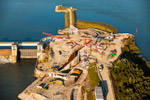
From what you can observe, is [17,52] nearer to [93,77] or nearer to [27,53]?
[27,53]

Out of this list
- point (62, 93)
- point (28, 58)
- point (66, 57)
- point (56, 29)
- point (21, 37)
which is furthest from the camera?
point (56, 29)

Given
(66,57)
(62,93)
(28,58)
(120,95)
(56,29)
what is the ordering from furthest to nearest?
(56,29) → (28,58) → (66,57) → (62,93) → (120,95)

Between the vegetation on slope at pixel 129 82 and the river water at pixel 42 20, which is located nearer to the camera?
the vegetation on slope at pixel 129 82

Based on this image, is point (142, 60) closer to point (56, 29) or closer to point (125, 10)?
point (56, 29)

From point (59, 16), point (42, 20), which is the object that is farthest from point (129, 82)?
point (59, 16)

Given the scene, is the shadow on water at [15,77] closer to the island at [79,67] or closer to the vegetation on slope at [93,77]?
the island at [79,67]

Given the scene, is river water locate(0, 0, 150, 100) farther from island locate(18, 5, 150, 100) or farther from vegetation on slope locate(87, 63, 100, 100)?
vegetation on slope locate(87, 63, 100, 100)

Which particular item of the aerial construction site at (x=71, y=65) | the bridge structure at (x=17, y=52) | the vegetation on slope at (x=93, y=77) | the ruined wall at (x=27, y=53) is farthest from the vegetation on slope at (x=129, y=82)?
the ruined wall at (x=27, y=53)

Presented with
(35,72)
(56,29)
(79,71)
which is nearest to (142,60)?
(79,71)
